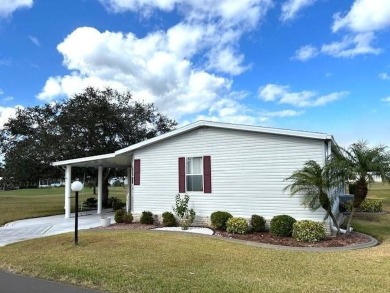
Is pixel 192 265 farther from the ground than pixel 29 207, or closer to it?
closer to it

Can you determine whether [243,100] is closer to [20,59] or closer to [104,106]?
[104,106]

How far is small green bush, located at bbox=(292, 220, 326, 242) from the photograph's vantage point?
35.9 feet

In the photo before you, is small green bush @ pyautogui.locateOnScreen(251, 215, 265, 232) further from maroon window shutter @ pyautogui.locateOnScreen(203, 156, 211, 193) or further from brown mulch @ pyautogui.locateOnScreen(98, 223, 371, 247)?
maroon window shutter @ pyautogui.locateOnScreen(203, 156, 211, 193)

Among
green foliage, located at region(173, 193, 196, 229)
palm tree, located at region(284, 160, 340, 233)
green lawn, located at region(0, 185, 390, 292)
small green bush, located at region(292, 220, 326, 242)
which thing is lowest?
green lawn, located at region(0, 185, 390, 292)

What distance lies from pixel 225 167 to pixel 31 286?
837 centimetres

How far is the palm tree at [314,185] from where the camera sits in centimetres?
1137

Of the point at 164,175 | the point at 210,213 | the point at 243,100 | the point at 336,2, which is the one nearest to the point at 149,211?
the point at 164,175

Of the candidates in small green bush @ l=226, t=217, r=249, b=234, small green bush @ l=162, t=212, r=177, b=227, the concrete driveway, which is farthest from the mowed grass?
small green bush @ l=226, t=217, r=249, b=234

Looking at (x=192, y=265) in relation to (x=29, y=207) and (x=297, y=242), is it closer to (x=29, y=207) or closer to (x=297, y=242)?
(x=297, y=242)

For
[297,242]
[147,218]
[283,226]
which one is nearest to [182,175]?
[147,218]

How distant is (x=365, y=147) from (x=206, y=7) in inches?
277

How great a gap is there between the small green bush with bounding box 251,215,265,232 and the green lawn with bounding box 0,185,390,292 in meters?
2.12

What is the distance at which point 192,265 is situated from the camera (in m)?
7.67

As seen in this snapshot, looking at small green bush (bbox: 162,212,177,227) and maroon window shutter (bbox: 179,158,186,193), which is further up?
maroon window shutter (bbox: 179,158,186,193)
